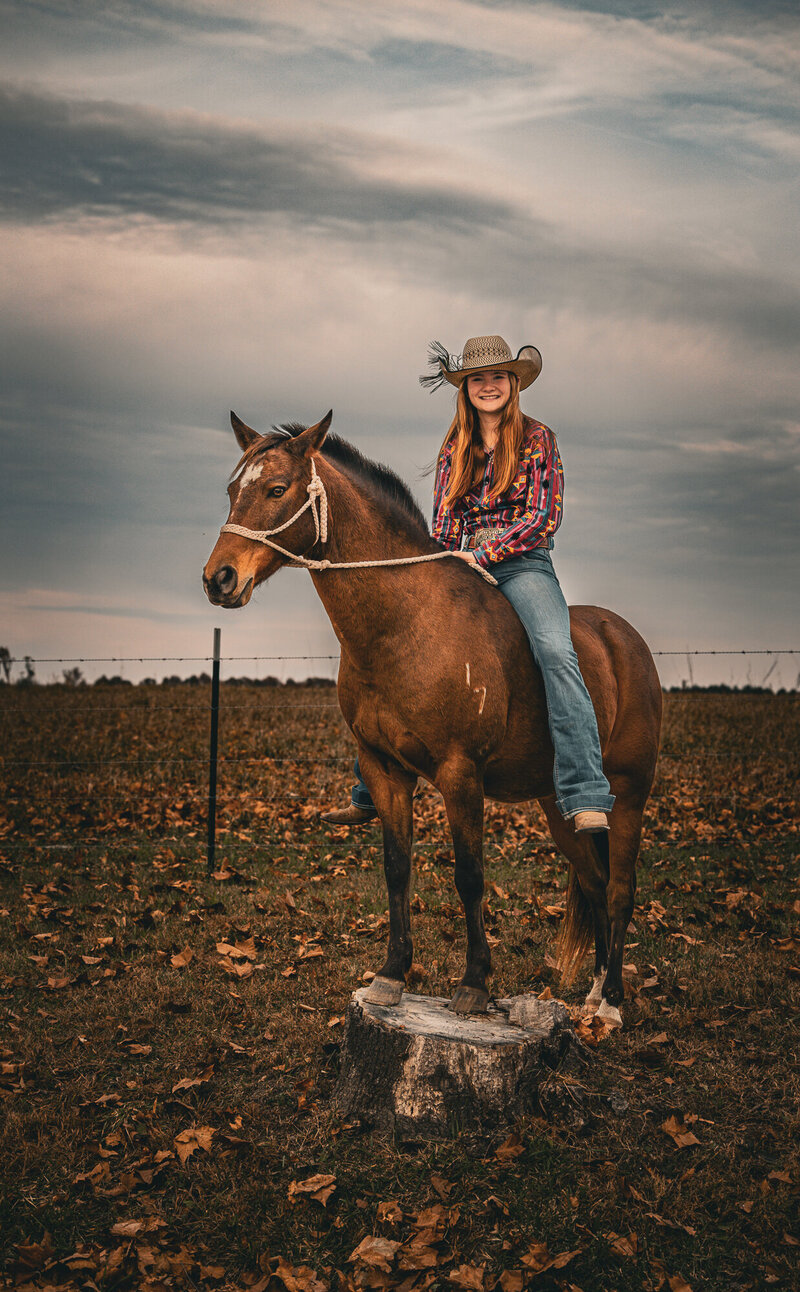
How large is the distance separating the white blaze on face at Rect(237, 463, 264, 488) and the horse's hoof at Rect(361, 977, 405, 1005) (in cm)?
255

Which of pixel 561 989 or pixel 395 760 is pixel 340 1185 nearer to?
pixel 395 760

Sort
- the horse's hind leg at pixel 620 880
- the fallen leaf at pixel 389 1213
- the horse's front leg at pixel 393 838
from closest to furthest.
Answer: the fallen leaf at pixel 389 1213, the horse's front leg at pixel 393 838, the horse's hind leg at pixel 620 880

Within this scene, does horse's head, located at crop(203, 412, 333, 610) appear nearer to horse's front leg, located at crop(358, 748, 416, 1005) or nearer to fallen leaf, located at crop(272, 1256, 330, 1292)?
horse's front leg, located at crop(358, 748, 416, 1005)

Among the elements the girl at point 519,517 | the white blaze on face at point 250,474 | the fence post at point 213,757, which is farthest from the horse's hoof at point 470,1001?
the fence post at point 213,757

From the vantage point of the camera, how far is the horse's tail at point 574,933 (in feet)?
18.3

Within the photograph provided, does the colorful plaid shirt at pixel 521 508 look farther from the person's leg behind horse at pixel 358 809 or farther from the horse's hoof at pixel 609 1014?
the horse's hoof at pixel 609 1014

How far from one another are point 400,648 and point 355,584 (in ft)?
1.20

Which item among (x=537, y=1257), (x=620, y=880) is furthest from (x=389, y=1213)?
(x=620, y=880)

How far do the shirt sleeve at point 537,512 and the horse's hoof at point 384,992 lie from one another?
218 cm

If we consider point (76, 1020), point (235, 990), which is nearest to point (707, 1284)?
point (235, 990)

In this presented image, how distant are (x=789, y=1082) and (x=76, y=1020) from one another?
4.22m

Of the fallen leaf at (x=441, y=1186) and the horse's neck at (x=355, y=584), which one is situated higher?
the horse's neck at (x=355, y=584)

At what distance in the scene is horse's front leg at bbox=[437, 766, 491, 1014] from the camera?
4.36 m

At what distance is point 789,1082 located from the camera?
500 centimetres
